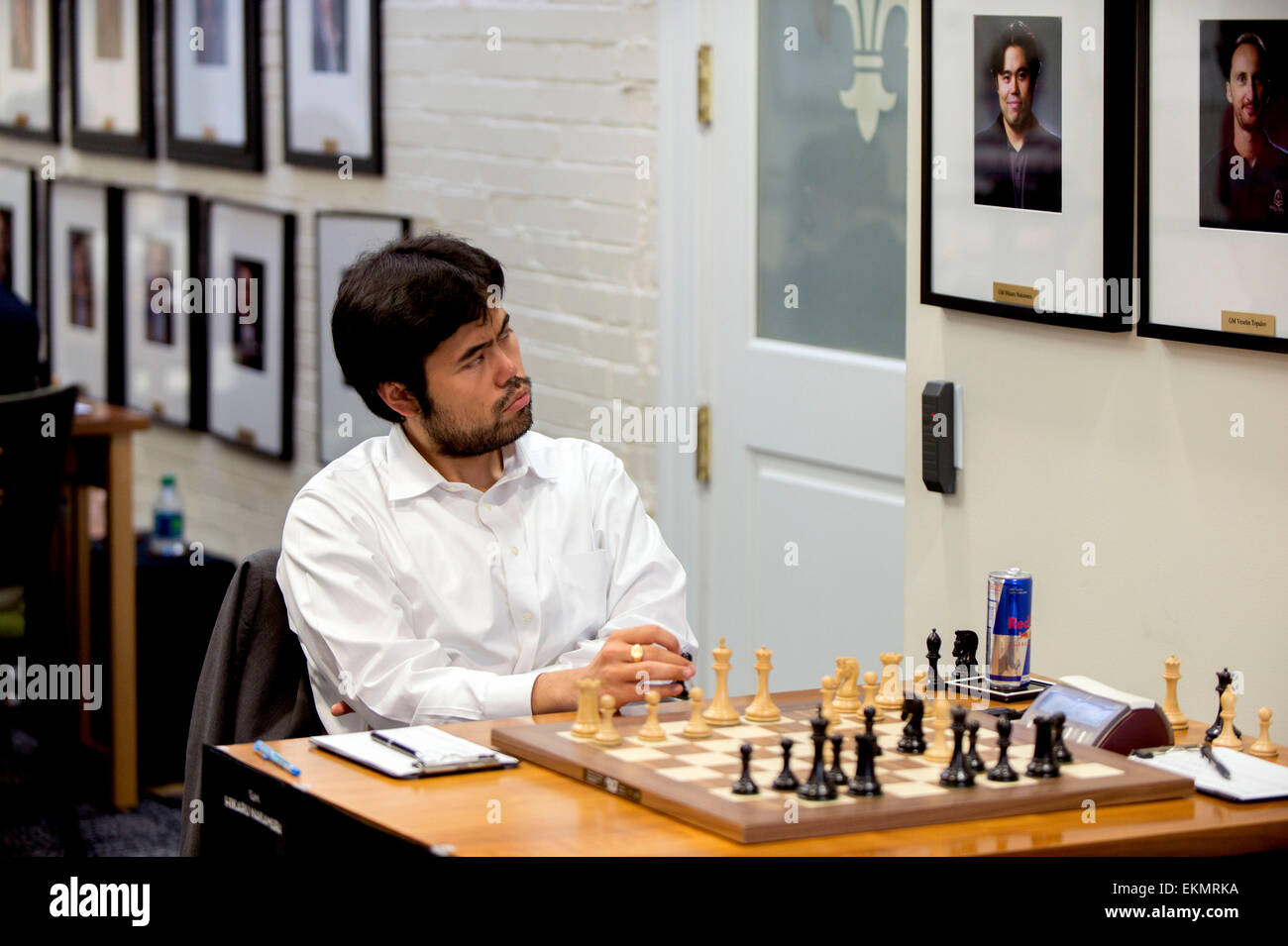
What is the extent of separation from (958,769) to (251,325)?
385 cm

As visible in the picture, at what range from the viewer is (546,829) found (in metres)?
1.81

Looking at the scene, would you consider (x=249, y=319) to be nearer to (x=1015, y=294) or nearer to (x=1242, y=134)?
(x=1015, y=294)

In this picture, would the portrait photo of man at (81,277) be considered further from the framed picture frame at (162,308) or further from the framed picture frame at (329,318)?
the framed picture frame at (329,318)

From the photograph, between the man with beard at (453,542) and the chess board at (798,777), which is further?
the man with beard at (453,542)

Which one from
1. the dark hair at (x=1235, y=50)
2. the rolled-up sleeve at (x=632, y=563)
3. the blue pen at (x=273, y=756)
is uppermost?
the dark hair at (x=1235, y=50)

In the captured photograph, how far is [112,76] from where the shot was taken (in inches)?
234

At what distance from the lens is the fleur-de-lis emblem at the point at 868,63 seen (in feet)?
11.5

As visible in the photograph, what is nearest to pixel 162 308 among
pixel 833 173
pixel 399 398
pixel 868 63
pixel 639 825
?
pixel 833 173

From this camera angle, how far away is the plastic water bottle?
4.75m

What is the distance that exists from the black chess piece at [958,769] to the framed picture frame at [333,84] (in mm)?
3187
